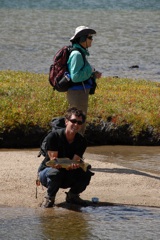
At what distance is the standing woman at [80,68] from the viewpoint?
394 inches

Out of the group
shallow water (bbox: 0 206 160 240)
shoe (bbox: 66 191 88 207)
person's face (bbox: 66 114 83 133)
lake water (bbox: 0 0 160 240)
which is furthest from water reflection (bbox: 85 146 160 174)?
person's face (bbox: 66 114 83 133)

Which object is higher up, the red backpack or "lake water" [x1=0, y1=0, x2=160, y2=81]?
the red backpack

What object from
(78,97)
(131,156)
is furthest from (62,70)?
(131,156)

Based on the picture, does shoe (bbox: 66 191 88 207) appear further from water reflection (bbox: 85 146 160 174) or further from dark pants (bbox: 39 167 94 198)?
water reflection (bbox: 85 146 160 174)

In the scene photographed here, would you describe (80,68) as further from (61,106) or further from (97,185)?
(61,106)

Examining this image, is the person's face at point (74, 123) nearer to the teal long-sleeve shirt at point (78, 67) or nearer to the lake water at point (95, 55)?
the lake water at point (95, 55)

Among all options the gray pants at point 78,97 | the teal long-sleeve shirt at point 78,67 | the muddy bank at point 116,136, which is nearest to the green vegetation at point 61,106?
the muddy bank at point 116,136

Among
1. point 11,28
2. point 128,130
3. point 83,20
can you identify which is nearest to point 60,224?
point 128,130

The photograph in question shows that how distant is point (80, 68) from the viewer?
32.9 ft

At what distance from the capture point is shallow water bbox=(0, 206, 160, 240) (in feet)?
26.2

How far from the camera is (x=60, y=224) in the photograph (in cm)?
833

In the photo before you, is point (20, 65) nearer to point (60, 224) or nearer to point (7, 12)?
point (60, 224)

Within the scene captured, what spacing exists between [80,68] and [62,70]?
9.9 inches

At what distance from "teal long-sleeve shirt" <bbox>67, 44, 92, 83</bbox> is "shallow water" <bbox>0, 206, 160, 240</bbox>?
1851 mm
